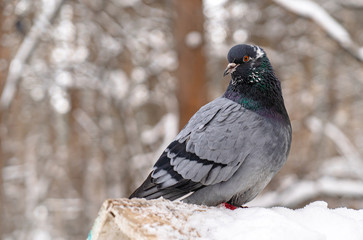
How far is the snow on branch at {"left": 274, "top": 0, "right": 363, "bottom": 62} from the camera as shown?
5448 millimetres

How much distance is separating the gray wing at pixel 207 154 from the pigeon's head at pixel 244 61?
0.24 metres

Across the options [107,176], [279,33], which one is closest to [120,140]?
[107,176]

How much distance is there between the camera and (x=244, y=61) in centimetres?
293

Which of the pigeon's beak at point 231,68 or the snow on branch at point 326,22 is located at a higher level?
the snow on branch at point 326,22

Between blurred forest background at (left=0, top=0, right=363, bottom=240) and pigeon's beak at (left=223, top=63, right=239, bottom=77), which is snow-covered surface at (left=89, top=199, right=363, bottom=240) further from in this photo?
blurred forest background at (left=0, top=0, right=363, bottom=240)

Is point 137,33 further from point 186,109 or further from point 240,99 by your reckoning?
point 240,99

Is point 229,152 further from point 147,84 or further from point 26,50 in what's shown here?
point 147,84

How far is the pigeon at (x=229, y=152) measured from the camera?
2596mm

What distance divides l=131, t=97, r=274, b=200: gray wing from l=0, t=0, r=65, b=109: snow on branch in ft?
14.4

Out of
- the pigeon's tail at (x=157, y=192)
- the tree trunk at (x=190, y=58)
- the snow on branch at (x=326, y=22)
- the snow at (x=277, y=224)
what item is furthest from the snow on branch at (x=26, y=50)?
the snow at (x=277, y=224)

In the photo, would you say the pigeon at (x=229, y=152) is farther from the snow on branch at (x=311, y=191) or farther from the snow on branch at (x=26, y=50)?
the snow on branch at (x=311, y=191)

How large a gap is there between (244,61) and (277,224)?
137 cm

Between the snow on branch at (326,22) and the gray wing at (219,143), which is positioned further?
the snow on branch at (326,22)

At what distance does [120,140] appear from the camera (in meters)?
11.9
